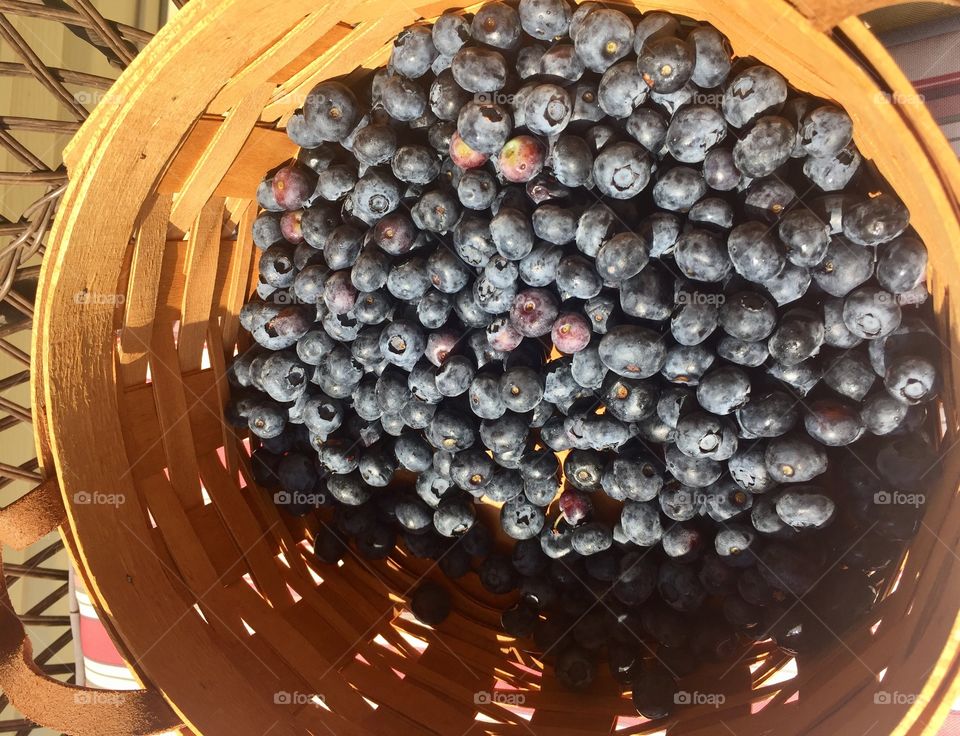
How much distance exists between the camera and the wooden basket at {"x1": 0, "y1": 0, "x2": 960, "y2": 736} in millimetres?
1360

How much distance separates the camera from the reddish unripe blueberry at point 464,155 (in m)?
1.68

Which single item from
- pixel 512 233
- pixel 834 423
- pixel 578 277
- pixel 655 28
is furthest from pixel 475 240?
pixel 834 423

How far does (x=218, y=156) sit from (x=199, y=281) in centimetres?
38

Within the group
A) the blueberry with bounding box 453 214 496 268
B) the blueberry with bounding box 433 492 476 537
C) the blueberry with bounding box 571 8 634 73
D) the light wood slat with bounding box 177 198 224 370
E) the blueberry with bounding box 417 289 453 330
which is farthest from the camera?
the blueberry with bounding box 433 492 476 537

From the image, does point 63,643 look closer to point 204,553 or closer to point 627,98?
point 204,553

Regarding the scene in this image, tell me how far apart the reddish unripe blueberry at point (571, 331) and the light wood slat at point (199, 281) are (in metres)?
1.01

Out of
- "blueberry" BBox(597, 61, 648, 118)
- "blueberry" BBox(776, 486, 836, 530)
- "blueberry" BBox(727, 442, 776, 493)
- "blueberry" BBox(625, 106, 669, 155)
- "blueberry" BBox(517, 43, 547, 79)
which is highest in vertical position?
"blueberry" BBox(517, 43, 547, 79)

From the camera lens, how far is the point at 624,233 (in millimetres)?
1550

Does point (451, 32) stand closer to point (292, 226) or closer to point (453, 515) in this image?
point (292, 226)

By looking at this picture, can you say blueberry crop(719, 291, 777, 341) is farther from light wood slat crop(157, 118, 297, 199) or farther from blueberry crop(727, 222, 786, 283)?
light wood slat crop(157, 118, 297, 199)

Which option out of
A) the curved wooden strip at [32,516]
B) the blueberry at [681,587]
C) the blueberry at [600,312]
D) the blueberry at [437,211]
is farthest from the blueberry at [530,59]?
the curved wooden strip at [32,516]

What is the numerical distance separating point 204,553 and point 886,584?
1771 millimetres

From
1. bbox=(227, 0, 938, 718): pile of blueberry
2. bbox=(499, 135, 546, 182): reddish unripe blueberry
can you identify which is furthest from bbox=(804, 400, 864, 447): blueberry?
bbox=(499, 135, 546, 182): reddish unripe blueberry

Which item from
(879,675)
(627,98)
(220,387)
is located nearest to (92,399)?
(220,387)
